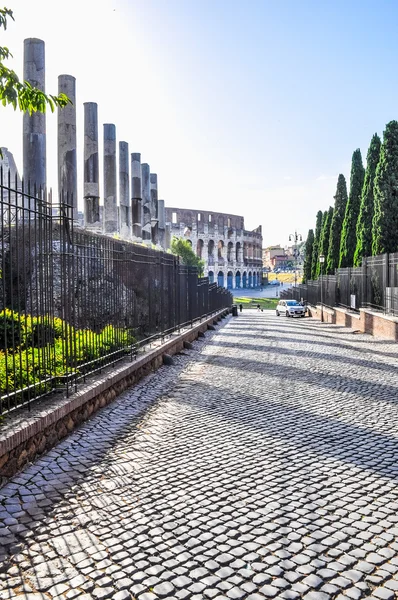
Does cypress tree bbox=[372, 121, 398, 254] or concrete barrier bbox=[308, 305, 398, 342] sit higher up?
cypress tree bbox=[372, 121, 398, 254]

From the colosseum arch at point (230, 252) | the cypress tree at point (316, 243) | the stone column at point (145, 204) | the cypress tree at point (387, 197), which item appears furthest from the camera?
the colosseum arch at point (230, 252)

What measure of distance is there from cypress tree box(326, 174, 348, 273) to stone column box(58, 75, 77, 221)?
2389cm

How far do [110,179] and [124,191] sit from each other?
255 cm

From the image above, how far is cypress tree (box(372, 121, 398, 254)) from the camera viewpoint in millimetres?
21984

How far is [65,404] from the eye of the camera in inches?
223

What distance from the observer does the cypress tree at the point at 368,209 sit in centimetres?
2566

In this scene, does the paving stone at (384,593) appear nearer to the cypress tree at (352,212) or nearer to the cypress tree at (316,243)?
the cypress tree at (352,212)

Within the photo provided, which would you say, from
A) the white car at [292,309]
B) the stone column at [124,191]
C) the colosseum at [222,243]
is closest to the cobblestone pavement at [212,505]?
the stone column at [124,191]

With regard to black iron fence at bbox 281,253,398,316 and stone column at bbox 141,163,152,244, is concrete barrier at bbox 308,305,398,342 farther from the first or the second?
stone column at bbox 141,163,152,244

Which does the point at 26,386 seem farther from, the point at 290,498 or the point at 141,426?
the point at 290,498

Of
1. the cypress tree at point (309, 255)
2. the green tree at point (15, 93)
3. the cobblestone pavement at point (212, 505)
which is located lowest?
the cobblestone pavement at point (212, 505)

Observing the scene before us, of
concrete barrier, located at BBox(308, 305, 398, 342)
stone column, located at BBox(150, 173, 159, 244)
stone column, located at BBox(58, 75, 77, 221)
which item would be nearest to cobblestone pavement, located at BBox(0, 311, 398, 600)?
→ stone column, located at BBox(58, 75, 77, 221)

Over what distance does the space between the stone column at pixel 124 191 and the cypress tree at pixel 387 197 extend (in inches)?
398

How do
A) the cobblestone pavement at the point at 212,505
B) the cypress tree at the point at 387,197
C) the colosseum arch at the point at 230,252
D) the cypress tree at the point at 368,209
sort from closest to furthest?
the cobblestone pavement at the point at 212,505 → the cypress tree at the point at 387,197 → the cypress tree at the point at 368,209 → the colosseum arch at the point at 230,252
